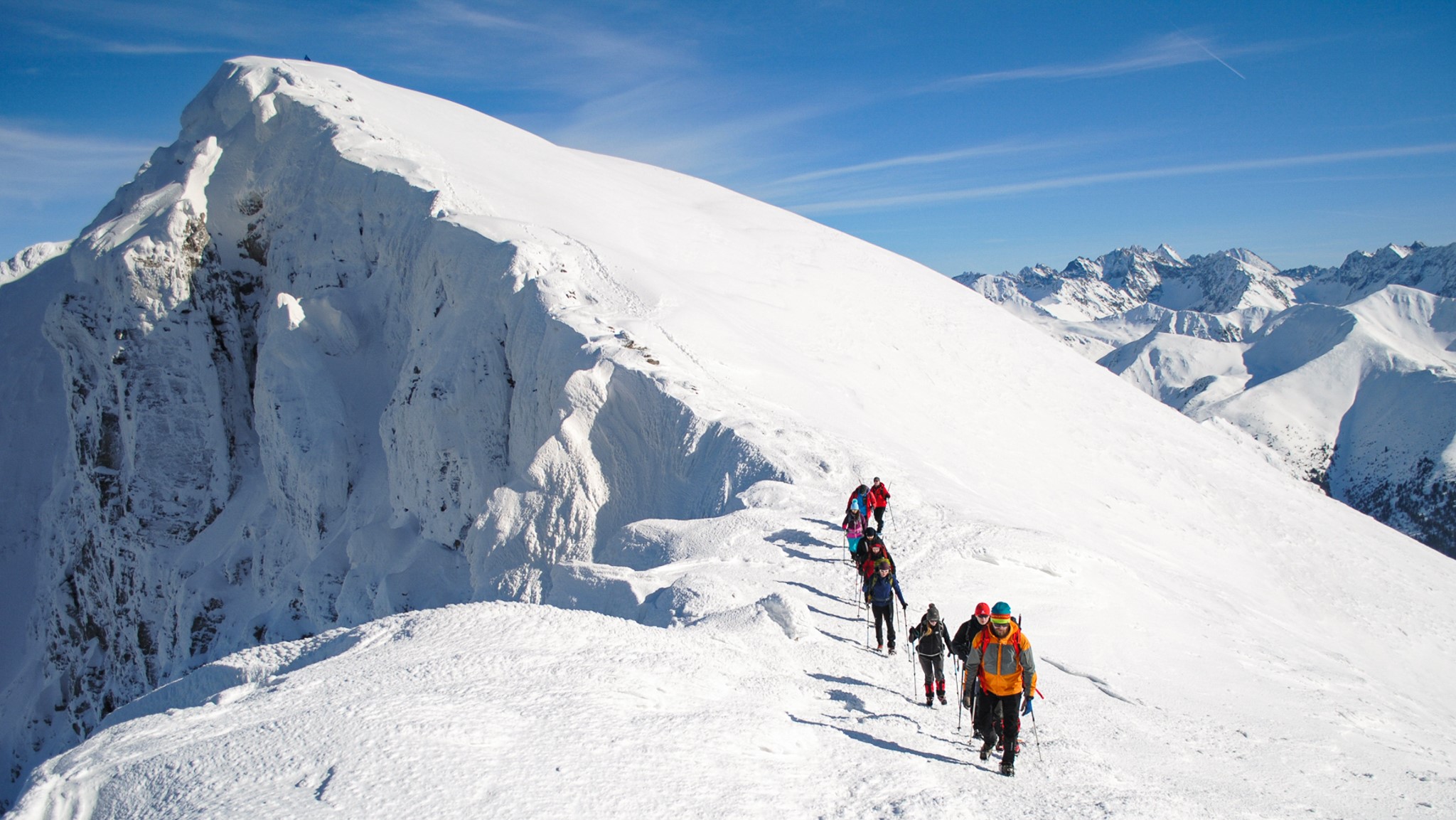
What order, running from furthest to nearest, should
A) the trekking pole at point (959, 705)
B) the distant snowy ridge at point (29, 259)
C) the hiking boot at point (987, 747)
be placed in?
the distant snowy ridge at point (29, 259), the trekking pole at point (959, 705), the hiking boot at point (987, 747)

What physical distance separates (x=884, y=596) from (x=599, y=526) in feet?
29.6

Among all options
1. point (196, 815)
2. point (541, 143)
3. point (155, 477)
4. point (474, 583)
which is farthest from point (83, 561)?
point (196, 815)

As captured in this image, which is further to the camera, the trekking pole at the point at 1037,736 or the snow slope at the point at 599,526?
the trekking pole at the point at 1037,736

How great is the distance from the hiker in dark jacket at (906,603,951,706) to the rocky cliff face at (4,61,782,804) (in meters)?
6.37

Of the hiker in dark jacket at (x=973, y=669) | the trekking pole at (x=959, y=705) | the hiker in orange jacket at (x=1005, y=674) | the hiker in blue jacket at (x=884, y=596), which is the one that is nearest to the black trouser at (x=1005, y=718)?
the hiker in orange jacket at (x=1005, y=674)

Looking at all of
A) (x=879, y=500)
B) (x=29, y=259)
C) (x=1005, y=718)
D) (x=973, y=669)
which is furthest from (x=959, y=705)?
(x=29, y=259)

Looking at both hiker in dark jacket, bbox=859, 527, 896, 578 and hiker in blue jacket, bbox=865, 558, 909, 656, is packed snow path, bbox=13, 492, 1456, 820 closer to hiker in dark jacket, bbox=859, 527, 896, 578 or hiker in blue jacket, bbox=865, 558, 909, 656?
hiker in blue jacket, bbox=865, 558, 909, 656

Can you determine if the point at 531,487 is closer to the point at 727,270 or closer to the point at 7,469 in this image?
the point at 727,270

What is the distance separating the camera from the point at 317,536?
78.6 ft

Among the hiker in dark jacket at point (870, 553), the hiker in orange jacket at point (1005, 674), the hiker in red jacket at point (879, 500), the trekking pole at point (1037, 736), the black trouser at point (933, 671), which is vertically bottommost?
the trekking pole at point (1037, 736)

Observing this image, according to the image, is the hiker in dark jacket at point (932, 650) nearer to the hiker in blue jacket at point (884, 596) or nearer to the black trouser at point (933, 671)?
the black trouser at point (933, 671)

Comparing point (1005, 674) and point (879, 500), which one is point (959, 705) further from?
point (879, 500)

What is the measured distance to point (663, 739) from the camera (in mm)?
6504

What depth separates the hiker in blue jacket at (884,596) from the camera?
9.45 meters
